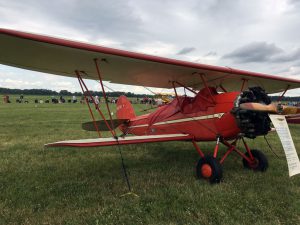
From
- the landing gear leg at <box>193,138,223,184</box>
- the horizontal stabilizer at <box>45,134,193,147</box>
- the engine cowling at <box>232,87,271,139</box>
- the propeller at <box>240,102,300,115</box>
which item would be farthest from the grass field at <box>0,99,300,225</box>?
the propeller at <box>240,102,300,115</box>

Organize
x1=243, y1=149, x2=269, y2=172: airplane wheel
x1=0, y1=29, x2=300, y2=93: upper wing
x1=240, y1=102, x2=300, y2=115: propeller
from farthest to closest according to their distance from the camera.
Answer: x1=243, y1=149, x2=269, y2=172: airplane wheel, x1=240, y1=102, x2=300, y2=115: propeller, x1=0, y1=29, x2=300, y2=93: upper wing

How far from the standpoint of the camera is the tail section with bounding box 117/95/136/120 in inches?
352

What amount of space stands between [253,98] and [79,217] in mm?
3500

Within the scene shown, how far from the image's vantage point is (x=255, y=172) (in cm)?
528

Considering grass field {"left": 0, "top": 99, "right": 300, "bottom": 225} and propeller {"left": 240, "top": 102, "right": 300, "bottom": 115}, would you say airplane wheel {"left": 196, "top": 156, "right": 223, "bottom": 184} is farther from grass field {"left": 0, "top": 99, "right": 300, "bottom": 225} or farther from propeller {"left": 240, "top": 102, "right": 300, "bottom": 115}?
propeller {"left": 240, "top": 102, "right": 300, "bottom": 115}

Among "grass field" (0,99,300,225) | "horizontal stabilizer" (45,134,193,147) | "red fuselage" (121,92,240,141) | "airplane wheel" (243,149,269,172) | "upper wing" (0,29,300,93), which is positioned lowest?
"grass field" (0,99,300,225)

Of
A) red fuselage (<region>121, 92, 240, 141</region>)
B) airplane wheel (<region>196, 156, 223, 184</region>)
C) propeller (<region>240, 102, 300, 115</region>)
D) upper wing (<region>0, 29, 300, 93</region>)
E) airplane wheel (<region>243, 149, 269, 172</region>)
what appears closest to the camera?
upper wing (<region>0, 29, 300, 93</region>)

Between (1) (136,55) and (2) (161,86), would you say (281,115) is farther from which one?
(2) (161,86)

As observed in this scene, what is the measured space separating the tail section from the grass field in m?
2.56

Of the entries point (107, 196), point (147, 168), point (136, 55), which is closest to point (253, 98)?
point (136, 55)

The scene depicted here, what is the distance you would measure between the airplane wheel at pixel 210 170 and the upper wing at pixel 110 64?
183 centimetres

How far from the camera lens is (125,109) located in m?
9.12

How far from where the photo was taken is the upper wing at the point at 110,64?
368 centimetres

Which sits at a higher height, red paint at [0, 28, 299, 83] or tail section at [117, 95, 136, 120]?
red paint at [0, 28, 299, 83]
